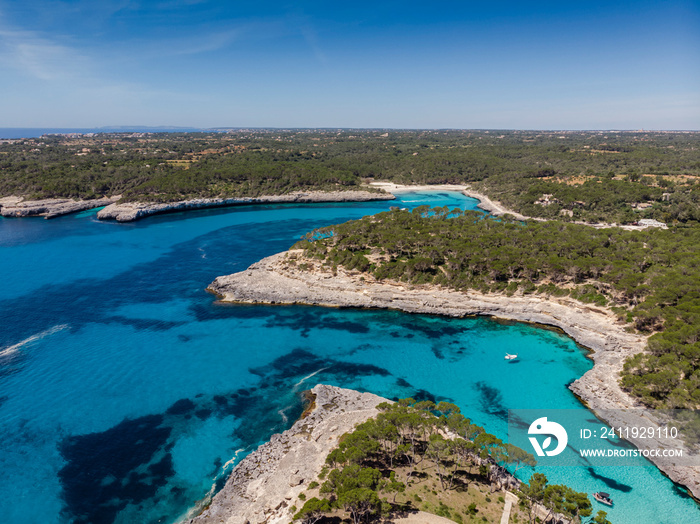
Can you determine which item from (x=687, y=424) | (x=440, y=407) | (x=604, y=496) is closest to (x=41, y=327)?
(x=440, y=407)

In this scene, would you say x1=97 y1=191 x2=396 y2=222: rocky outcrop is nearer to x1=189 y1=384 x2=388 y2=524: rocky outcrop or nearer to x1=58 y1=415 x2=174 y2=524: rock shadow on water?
x1=58 y1=415 x2=174 y2=524: rock shadow on water

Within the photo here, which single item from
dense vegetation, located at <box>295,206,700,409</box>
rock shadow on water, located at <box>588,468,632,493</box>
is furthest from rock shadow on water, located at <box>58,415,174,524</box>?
dense vegetation, located at <box>295,206,700,409</box>

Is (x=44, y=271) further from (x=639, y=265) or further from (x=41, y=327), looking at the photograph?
(x=639, y=265)

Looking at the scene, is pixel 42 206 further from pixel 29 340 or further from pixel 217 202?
pixel 29 340

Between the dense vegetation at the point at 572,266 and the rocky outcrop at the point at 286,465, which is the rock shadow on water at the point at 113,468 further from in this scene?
the dense vegetation at the point at 572,266

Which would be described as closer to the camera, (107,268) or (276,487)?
(276,487)

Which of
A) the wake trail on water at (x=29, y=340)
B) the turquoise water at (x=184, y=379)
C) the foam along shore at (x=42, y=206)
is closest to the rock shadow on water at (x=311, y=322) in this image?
the turquoise water at (x=184, y=379)

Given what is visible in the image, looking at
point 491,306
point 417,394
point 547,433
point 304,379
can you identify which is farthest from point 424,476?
point 491,306
